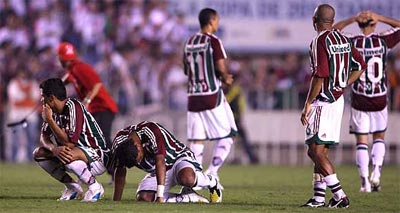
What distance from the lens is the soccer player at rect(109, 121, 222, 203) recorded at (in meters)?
13.5

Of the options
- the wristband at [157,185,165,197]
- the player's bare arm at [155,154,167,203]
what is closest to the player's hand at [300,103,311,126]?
the player's bare arm at [155,154,167,203]

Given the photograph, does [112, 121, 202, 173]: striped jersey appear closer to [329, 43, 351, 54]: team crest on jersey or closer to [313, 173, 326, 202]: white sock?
[313, 173, 326, 202]: white sock

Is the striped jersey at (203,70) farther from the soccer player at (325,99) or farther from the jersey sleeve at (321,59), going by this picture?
the jersey sleeve at (321,59)

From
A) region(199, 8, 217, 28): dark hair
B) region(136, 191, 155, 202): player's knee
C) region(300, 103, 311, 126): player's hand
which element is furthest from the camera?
region(199, 8, 217, 28): dark hair

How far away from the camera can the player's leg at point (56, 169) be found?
47.2 feet

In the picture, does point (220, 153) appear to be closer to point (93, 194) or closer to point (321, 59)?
point (93, 194)

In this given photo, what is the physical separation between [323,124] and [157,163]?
6.61 feet

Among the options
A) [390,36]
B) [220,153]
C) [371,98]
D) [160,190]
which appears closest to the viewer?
[160,190]

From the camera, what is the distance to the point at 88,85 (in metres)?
18.2

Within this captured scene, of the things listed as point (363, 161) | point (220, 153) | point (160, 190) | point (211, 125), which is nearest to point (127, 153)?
point (160, 190)

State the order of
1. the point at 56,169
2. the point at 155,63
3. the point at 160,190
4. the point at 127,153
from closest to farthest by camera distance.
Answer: the point at 127,153
the point at 160,190
the point at 56,169
the point at 155,63

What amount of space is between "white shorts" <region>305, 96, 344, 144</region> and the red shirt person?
→ 212 inches

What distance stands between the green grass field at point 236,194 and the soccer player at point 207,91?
2.71 ft

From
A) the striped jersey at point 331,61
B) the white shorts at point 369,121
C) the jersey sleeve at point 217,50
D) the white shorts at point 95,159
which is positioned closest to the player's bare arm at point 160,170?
the white shorts at point 95,159
